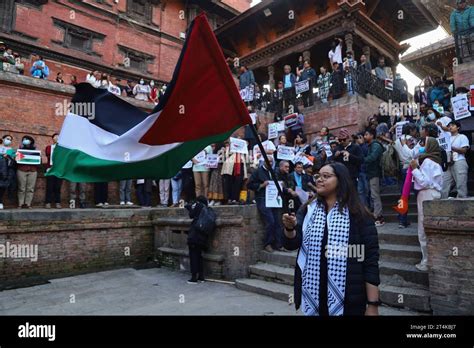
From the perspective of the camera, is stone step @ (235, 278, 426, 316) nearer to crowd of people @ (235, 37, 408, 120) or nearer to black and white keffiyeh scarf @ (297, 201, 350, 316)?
black and white keffiyeh scarf @ (297, 201, 350, 316)

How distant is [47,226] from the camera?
313 inches

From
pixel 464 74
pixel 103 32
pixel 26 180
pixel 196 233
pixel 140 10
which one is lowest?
pixel 196 233

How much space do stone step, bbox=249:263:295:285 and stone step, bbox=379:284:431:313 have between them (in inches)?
68.6

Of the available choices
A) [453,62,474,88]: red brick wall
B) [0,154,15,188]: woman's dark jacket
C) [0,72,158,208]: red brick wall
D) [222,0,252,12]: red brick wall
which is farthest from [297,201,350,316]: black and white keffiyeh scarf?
[222,0,252,12]: red brick wall

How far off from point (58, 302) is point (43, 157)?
6829mm

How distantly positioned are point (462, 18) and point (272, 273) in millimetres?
11041

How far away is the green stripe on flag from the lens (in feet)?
12.6

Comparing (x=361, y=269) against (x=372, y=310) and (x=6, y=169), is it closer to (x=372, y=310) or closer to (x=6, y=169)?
(x=372, y=310)

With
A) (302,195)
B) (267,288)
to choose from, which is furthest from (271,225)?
(267,288)

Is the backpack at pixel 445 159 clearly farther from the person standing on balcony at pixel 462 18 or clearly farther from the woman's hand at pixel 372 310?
the person standing on balcony at pixel 462 18

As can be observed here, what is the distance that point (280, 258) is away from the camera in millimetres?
6914

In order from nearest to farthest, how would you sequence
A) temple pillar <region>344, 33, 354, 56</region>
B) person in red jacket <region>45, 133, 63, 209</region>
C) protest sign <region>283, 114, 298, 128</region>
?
person in red jacket <region>45, 133, 63, 209</region>, protest sign <region>283, 114, 298, 128</region>, temple pillar <region>344, 33, 354, 56</region>

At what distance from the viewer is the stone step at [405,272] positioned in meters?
4.99

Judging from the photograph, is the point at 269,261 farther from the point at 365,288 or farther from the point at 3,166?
the point at 3,166
